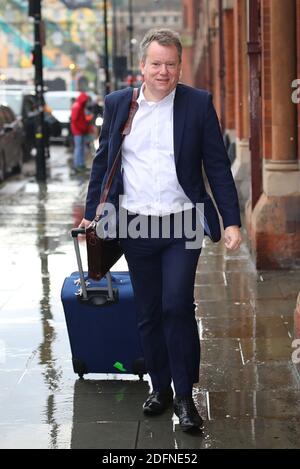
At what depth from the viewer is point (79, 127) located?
997 inches

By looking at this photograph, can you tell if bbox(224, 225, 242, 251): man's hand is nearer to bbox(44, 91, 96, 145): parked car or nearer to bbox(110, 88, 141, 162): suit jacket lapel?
bbox(110, 88, 141, 162): suit jacket lapel

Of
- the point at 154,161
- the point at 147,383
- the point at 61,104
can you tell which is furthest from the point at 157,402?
the point at 61,104

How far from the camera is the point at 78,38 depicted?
118250 mm

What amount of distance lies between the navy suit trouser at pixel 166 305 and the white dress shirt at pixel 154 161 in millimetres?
78

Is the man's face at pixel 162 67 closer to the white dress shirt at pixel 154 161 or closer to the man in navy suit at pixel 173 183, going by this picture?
the man in navy suit at pixel 173 183

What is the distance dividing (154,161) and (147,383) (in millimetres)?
1588

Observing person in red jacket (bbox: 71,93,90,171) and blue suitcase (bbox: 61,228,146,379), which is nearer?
blue suitcase (bbox: 61,228,146,379)

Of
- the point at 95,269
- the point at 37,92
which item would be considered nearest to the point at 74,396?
the point at 95,269

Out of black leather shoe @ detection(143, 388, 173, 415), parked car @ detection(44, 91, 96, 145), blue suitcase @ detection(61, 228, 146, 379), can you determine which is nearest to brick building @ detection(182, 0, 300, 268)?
blue suitcase @ detection(61, 228, 146, 379)

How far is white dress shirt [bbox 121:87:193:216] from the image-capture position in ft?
19.7

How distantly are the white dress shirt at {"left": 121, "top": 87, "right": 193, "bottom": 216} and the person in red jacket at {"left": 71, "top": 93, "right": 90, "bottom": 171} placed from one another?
62.5 feet

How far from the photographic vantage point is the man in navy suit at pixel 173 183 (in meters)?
5.99

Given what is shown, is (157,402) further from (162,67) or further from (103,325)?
(162,67)

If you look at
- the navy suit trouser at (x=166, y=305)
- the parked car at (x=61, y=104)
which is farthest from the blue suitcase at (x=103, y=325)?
the parked car at (x=61, y=104)
